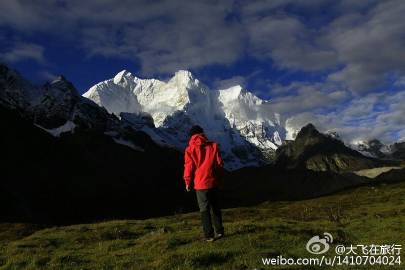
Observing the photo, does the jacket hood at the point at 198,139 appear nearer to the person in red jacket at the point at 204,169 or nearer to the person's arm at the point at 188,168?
the person in red jacket at the point at 204,169

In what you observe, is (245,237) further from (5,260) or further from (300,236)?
(5,260)

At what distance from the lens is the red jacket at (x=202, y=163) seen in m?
19.5

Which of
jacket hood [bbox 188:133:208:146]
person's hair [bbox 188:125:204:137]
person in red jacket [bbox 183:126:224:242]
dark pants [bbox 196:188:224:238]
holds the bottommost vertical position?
dark pants [bbox 196:188:224:238]

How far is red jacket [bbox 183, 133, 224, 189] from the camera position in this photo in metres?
19.5

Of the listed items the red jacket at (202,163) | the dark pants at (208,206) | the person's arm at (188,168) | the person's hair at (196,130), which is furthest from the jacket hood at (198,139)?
the dark pants at (208,206)

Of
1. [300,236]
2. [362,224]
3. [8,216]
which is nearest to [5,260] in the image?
[300,236]

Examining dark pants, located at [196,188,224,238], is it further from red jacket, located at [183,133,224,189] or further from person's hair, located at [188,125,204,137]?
person's hair, located at [188,125,204,137]

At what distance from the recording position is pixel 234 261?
1711cm

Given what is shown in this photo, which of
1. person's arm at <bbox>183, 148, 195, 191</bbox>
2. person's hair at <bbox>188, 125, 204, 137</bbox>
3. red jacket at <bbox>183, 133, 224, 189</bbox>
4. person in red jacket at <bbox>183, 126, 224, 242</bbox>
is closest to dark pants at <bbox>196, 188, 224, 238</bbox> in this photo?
person in red jacket at <bbox>183, 126, 224, 242</bbox>

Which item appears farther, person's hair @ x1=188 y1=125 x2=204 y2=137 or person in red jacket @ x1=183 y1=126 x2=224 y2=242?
person's hair @ x1=188 y1=125 x2=204 y2=137

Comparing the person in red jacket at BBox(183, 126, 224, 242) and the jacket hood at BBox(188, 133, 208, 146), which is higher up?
the jacket hood at BBox(188, 133, 208, 146)

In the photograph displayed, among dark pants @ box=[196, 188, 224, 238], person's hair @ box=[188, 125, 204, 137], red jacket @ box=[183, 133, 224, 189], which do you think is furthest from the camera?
person's hair @ box=[188, 125, 204, 137]

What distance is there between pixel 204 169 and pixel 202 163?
0.29m

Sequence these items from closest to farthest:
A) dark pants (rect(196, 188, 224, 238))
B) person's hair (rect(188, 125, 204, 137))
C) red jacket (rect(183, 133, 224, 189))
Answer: red jacket (rect(183, 133, 224, 189))
dark pants (rect(196, 188, 224, 238))
person's hair (rect(188, 125, 204, 137))
